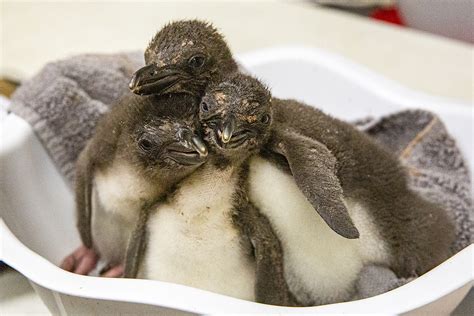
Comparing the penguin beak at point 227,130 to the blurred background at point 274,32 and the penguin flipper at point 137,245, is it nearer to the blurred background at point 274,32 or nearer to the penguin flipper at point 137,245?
the penguin flipper at point 137,245

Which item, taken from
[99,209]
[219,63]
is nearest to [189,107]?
[219,63]

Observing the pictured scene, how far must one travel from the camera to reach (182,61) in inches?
19.7

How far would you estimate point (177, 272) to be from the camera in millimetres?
548

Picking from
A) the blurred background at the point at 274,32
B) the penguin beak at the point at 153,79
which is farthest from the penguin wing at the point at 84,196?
the blurred background at the point at 274,32

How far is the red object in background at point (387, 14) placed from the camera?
4.67 ft

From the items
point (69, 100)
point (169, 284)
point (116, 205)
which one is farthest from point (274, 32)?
point (169, 284)

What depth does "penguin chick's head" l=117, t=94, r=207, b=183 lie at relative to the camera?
488 mm

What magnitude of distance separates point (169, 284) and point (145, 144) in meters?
0.11

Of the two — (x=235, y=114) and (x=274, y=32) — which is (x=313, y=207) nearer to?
(x=235, y=114)

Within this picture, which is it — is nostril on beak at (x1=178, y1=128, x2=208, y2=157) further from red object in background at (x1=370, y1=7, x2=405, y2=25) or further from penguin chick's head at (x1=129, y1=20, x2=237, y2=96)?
red object in background at (x1=370, y1=7, x2=405, y2=25)

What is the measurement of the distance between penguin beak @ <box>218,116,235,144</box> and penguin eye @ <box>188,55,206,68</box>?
2.6 inches

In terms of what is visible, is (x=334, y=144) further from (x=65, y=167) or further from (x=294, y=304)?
(x=65, y=167)

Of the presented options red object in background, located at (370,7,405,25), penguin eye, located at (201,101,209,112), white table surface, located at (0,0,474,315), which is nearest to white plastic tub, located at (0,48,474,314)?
penguin eye, located at (201,101,209,112)

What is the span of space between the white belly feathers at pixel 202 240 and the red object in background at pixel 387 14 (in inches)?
38.8
